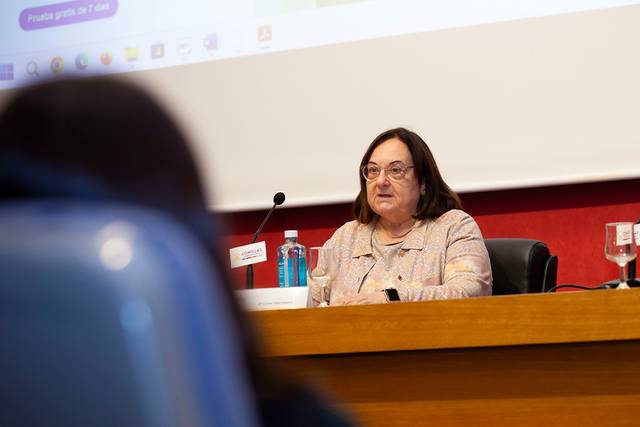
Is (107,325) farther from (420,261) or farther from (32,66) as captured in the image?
(32,66)

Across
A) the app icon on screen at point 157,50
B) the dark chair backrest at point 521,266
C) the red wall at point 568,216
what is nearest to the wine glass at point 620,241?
the dark chair backrest at point 521,266

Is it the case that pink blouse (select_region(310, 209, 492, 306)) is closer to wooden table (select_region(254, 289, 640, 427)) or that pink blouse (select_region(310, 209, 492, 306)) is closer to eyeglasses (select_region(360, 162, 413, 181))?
eyeglasses (select_region(360, 162, 413, 181))

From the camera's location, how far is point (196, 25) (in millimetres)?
3334

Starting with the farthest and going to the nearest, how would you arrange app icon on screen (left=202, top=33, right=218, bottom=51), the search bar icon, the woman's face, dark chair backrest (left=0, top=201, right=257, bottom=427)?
the search bar icon < app icon on screen (left=202, top=33, right=218, bottom=51) < the woman's face < dark chair backrest (left=0, top=201, right=257, bottom=427)

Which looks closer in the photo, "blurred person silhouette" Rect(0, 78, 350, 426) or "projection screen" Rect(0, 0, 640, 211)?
"blurred person silhouette" Rect(0, 78, 350, 426)

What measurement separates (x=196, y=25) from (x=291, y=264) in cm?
114

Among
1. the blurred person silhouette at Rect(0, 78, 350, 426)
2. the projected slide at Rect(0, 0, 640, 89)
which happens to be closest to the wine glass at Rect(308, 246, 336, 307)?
the projected slide at Rect(0, 0, 640, 89)

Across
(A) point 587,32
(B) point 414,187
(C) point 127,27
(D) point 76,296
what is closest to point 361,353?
(B) point 414,187

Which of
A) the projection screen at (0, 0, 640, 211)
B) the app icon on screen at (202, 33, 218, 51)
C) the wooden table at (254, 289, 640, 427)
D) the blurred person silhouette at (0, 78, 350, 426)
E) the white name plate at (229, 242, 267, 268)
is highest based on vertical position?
the app icon on screen at (202, 33, 218, 51)

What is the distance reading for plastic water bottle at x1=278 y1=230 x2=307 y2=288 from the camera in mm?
2709

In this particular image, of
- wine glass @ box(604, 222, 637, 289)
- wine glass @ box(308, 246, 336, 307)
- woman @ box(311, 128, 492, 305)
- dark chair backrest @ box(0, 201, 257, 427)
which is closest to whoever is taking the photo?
dark chair backrest @ box(0, 201, 257, 427)

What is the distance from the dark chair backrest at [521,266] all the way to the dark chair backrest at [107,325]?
1.98 m

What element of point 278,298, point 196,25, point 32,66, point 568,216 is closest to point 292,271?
point 278,298

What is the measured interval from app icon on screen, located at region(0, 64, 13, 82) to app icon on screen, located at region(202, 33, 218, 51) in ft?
2.98
